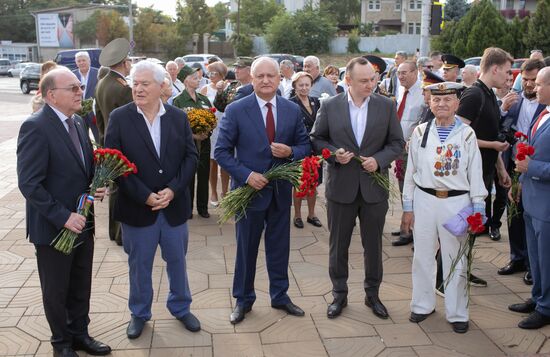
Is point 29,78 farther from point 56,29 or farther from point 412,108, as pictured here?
point 56,29

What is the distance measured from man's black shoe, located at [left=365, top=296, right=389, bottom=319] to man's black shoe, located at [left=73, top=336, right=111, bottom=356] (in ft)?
7.17

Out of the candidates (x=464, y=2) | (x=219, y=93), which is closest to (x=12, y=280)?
(x=219, y=93)

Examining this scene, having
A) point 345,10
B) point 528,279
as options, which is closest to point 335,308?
point 528,279

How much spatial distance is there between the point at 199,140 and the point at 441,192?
12.0 ft

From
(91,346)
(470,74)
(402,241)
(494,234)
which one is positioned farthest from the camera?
(470,74)

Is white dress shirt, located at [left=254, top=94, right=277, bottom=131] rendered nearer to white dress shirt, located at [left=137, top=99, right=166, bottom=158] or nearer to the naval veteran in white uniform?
white dress shirt, located at [left=137, top=99, right=166, bottom=158]

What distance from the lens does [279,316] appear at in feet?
15.1

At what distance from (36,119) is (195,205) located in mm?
4761

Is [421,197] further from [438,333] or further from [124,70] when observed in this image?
[124,70]

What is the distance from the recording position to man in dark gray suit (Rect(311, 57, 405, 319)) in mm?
4391

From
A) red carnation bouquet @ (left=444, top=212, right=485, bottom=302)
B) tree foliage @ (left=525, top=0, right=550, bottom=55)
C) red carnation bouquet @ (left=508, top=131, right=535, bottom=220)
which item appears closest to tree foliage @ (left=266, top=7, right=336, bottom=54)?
tree foliage @ (left=525, top=0, right=550, bottom=55)

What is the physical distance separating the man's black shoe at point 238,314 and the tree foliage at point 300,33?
157 feet

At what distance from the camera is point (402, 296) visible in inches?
198

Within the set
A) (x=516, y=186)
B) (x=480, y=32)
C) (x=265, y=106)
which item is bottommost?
(x=516, y=186)
